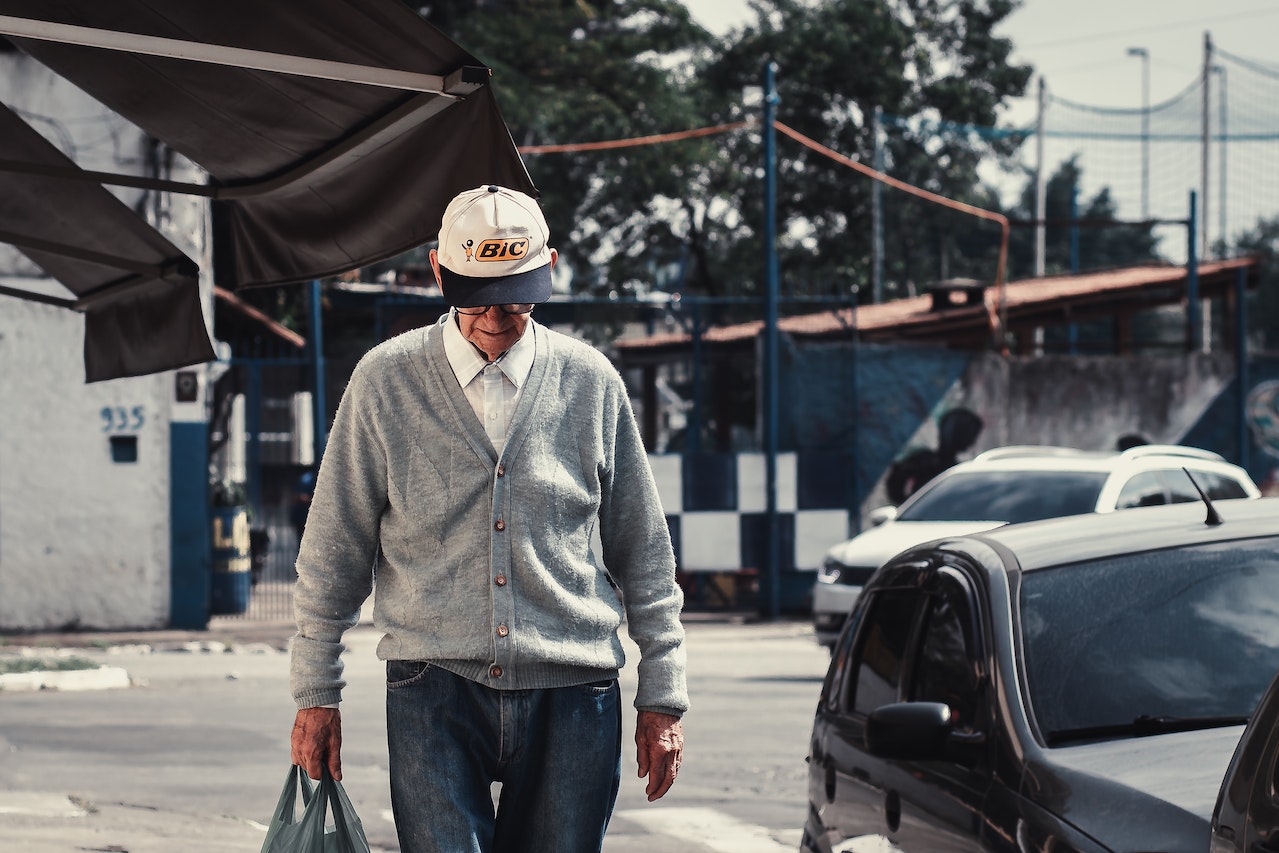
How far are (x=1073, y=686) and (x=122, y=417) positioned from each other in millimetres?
14079

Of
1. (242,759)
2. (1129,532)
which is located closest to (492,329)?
(1129,532)

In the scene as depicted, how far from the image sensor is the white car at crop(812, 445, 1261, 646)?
12391 millimetres

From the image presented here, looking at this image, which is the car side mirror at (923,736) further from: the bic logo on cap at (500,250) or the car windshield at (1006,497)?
the car windshield at (1006,497)

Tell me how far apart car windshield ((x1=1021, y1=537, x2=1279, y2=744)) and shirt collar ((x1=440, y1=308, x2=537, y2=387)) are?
4.29 feet

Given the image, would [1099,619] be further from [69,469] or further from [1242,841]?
[69,469]

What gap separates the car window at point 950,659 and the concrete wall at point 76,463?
13.3 meters

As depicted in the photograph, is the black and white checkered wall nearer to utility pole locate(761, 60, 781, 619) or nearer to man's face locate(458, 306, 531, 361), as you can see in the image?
utility pole locate(761, 60, 781, 619)

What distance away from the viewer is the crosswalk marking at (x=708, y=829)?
713cm

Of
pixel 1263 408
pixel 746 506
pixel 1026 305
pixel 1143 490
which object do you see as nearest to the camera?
pixel 1143 490

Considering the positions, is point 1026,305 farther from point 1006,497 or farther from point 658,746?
point 658,746

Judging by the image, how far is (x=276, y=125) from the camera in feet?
15.1

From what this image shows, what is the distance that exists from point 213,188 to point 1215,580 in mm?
2903

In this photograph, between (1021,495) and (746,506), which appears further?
(746,506)

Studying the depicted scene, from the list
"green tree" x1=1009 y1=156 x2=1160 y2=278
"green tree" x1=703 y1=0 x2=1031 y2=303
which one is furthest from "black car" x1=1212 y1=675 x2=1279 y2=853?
→ "green tree" x1=1009 y1=156 x2=1160 y2=278
